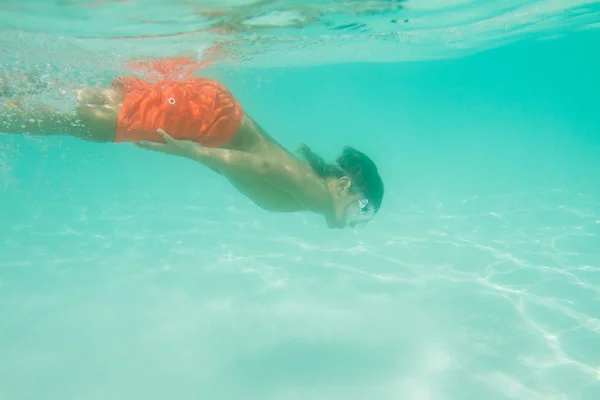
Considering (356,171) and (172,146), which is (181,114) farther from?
(356,171)

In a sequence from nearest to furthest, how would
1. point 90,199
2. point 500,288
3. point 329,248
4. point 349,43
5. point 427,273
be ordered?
point 500,288, point 427,273, point 329,248, point 90,199, point 349,43

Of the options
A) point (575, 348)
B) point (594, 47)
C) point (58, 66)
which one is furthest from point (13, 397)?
point (594, 47)

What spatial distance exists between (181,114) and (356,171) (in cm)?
227

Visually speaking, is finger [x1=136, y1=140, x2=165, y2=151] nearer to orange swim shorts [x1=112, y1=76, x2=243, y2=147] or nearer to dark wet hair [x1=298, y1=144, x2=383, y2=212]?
orange swim shorts [x1=112, y1=76, x2=243, y2=147]

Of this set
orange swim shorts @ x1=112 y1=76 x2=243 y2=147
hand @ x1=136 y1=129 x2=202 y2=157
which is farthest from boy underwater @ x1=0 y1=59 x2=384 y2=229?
hand @ x1=136 y1=129 x2=202 y2=157

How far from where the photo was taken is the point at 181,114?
4.55 m

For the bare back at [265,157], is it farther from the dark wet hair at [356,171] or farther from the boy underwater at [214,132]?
the dark wet hair at [356,171]

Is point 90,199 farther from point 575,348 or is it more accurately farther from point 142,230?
point 575,348

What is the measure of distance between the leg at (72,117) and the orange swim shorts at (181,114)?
15 cm

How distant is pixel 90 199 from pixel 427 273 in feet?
41.0

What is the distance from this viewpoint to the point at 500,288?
746cm

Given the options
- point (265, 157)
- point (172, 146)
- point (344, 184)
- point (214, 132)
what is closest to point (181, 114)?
point (214, 132)

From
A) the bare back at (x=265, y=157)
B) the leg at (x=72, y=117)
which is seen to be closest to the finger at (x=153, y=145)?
the bare back at (x=265, y=157)

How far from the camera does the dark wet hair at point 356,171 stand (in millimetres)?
4766
